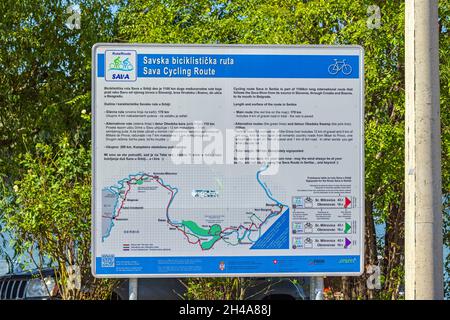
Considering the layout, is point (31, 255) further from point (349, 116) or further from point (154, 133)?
point (349, 116)

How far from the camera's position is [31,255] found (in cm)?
1130

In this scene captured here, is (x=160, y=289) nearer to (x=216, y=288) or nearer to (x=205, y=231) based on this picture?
(x=216, y=288)

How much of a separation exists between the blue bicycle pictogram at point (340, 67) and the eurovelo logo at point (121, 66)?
5.66 ft

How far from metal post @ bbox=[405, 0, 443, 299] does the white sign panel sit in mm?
1045

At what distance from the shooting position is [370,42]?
1056cm

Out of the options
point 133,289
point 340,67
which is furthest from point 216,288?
point 340,67

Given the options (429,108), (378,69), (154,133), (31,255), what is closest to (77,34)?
(31,255)

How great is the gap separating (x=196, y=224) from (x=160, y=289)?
3.76 metres

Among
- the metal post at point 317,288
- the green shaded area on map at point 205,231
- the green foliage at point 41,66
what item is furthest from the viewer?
the green foliage at point 41,66

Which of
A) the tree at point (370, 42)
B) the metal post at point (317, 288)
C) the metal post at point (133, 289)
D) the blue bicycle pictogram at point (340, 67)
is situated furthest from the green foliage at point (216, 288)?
the blue bicycle pictogram at point (340, 67)

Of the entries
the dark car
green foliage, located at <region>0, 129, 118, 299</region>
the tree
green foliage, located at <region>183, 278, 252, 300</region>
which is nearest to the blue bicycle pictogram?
the tree

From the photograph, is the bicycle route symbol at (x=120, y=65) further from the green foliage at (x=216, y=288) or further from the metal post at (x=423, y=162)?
the green foliage at (x=216, y=288)

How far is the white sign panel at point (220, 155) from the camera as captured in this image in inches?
313

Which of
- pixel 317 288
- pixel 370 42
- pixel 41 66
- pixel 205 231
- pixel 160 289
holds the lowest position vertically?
pixel 160 289
